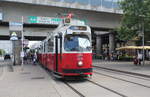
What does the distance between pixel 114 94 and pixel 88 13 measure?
25653 millimetres

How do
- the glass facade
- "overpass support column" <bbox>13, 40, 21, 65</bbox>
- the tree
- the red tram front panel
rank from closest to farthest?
the red tram front panel, the tree, "overpass support column" <bbox>13, 40, 21, 65</bbox>, the glass facade

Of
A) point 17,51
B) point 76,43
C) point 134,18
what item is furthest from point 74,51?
point 17,51

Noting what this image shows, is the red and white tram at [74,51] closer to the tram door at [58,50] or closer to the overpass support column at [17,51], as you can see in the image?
the tram door at [58,50]

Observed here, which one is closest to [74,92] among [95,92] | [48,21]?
[95,92]

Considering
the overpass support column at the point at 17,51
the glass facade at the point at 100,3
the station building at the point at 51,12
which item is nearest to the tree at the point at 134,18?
the station building at the point at 51,12

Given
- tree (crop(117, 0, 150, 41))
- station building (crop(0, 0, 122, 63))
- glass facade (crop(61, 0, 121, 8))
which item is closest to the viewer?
tree (crop(117, 0, 150, 41))

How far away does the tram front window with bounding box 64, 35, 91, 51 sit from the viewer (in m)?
13.4

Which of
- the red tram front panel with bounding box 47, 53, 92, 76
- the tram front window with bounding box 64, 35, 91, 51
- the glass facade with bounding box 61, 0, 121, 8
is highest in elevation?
the glass facade with bounding box 61, 0, 121, 8

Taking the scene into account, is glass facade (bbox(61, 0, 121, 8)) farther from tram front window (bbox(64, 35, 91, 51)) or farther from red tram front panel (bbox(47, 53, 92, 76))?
red tram front panel (bbox(47, 53, 92, 76))

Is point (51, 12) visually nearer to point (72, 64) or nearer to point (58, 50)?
point (58, 50)

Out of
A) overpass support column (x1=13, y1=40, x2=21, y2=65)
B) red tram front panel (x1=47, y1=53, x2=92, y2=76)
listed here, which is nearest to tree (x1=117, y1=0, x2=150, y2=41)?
overpass support column (x1=13, y1=40, x2=21, y2=65)

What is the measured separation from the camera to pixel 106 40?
63.7 m

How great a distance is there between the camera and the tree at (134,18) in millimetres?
25016

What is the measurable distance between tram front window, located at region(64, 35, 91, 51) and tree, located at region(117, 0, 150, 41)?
42.5 feet
